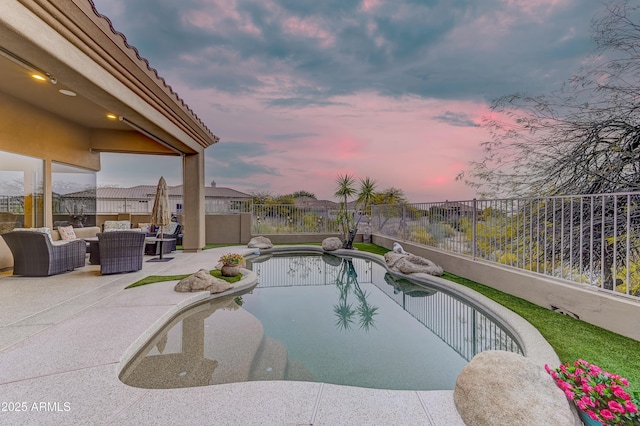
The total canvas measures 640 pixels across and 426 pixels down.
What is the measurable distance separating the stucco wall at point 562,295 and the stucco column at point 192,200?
8123mm

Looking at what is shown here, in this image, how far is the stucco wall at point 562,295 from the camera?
10.8 ft

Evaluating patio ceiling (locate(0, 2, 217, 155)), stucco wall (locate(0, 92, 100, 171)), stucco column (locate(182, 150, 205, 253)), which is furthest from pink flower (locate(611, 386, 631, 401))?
stucco wall (locate(0, 92, 100, 171))

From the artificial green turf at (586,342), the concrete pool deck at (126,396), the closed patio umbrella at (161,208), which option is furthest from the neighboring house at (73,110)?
the artificial green turf at (586,342)

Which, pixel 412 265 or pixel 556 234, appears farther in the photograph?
pixel 412 265

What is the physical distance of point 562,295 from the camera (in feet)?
13.4

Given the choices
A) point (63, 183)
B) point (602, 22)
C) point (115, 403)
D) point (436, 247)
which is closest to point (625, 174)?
point (602, 22)

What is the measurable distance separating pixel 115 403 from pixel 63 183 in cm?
957

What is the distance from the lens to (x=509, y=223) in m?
5.36

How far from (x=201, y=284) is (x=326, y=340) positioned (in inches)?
105

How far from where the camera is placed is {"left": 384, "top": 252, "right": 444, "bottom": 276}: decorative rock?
6.59m

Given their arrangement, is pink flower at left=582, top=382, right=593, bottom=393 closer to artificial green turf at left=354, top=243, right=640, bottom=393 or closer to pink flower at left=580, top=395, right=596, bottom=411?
pink flower at left=580, top=395, right=596, bottom=411

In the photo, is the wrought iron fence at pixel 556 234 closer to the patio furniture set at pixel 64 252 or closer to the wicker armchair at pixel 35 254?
the patio furniture set at pixel 64 252

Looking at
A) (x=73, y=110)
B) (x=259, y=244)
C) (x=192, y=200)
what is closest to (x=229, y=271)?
(x=192, y=200)

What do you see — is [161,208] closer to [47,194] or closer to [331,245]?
[47,194]
